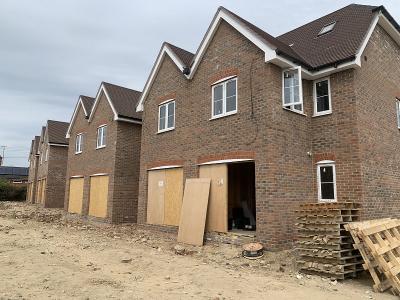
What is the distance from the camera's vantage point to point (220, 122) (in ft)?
38.8

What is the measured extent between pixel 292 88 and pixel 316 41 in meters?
3.87

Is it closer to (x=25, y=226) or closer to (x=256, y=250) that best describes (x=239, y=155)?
(x=256, y=250)

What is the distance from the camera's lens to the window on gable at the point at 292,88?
10534mm

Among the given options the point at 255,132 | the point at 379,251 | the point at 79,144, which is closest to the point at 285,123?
the point at 255,132

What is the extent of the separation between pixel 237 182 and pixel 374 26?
766cm

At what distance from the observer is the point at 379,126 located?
38.6ft

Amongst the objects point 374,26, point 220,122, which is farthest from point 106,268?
point 374,26

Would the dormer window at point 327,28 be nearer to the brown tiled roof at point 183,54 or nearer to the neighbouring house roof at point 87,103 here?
the brown tiled roof at point 183,54

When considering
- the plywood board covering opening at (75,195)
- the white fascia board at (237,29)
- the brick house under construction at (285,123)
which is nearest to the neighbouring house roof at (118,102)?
the plywood board covering opening at (75,195)

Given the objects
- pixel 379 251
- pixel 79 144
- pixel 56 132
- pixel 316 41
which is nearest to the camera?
pixel 379 251

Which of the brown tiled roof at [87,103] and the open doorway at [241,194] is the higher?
the brown tiled roof at [87,103]

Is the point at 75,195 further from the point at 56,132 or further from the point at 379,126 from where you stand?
the point at 379,126

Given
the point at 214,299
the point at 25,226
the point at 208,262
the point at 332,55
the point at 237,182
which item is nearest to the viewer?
the point at 214,299

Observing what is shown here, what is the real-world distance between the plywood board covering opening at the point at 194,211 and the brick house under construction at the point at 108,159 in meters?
6.27
